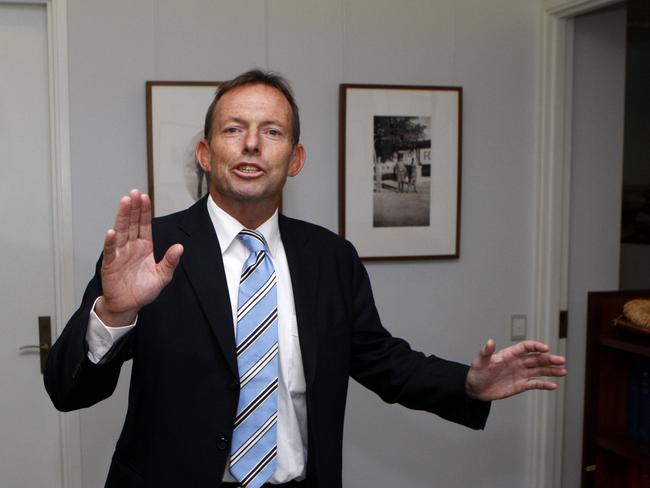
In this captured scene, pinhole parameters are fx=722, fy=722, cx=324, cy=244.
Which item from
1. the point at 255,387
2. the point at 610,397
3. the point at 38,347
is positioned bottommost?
the point at 610,397

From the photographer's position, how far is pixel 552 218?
114 inches

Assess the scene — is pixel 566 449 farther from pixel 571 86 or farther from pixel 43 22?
pixel 43 22

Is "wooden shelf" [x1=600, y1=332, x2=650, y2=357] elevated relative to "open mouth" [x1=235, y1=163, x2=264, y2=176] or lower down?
lower down

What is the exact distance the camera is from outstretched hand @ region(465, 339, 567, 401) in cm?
153

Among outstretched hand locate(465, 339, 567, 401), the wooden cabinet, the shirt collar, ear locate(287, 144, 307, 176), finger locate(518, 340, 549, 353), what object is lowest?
the wooden cabinet

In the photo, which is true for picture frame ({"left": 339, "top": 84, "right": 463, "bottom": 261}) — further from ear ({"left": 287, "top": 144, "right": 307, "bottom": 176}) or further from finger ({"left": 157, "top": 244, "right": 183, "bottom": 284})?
finger ({"left": 157, "top": 244, "right": 183, "bottom": 284})

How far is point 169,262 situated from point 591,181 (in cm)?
219

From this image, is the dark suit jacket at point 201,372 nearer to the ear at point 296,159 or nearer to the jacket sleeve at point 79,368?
the jacket sleeve at point 79,368

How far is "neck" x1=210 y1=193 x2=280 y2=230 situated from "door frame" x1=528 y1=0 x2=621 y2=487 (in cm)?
161

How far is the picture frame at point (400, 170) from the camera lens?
2.69 m

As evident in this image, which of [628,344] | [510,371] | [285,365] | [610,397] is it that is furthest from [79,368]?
[610,397]

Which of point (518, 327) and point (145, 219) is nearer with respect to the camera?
point (145, 219)

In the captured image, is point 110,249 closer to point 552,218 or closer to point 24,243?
point 24,243

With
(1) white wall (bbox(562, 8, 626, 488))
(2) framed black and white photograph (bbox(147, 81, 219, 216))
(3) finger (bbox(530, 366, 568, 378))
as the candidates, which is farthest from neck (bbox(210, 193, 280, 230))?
(1) white wall (bbox(562, 8, 626, 488))
